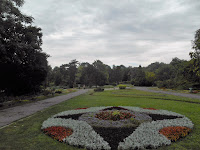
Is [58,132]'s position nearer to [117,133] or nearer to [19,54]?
[117,133]

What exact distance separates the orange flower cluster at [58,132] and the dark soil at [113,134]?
1125 millimetres

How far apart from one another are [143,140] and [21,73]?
45.4 feet

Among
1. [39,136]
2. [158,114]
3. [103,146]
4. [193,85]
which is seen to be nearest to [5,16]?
[39,136]

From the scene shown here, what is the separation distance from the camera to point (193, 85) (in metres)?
27.1

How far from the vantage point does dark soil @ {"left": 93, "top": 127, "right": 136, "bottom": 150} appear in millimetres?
4477

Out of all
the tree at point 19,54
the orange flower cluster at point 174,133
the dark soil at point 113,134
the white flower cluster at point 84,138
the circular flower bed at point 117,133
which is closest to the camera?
the white flower cluster at point 84,138

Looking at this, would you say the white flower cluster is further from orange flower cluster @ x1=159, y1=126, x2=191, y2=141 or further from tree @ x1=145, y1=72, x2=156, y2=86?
tree @ x1=145, y1=72, x2=156, y2=86

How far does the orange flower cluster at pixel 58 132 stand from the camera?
16.1 ft

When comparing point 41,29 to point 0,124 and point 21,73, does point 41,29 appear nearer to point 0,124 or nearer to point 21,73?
point 21,73

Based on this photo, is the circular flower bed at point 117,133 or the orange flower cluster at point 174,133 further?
the orange flower cluster at point 174,133

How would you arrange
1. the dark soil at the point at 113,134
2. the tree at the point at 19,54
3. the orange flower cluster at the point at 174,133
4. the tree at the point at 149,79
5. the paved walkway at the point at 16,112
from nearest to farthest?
the dark soil at the point at 113,134
the orange flower cluster at the point at 174,133
the paved walkway at the point at 16,112
the tree at the point at 19,54
the tree at the point at 149,79

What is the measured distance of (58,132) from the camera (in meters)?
5.33

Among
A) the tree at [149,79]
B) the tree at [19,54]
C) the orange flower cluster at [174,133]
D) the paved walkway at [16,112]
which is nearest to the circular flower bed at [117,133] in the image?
the orange flower cluster at [174,133]

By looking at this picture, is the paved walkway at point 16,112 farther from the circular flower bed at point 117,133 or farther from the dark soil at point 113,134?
the dark soil at point 113,134
